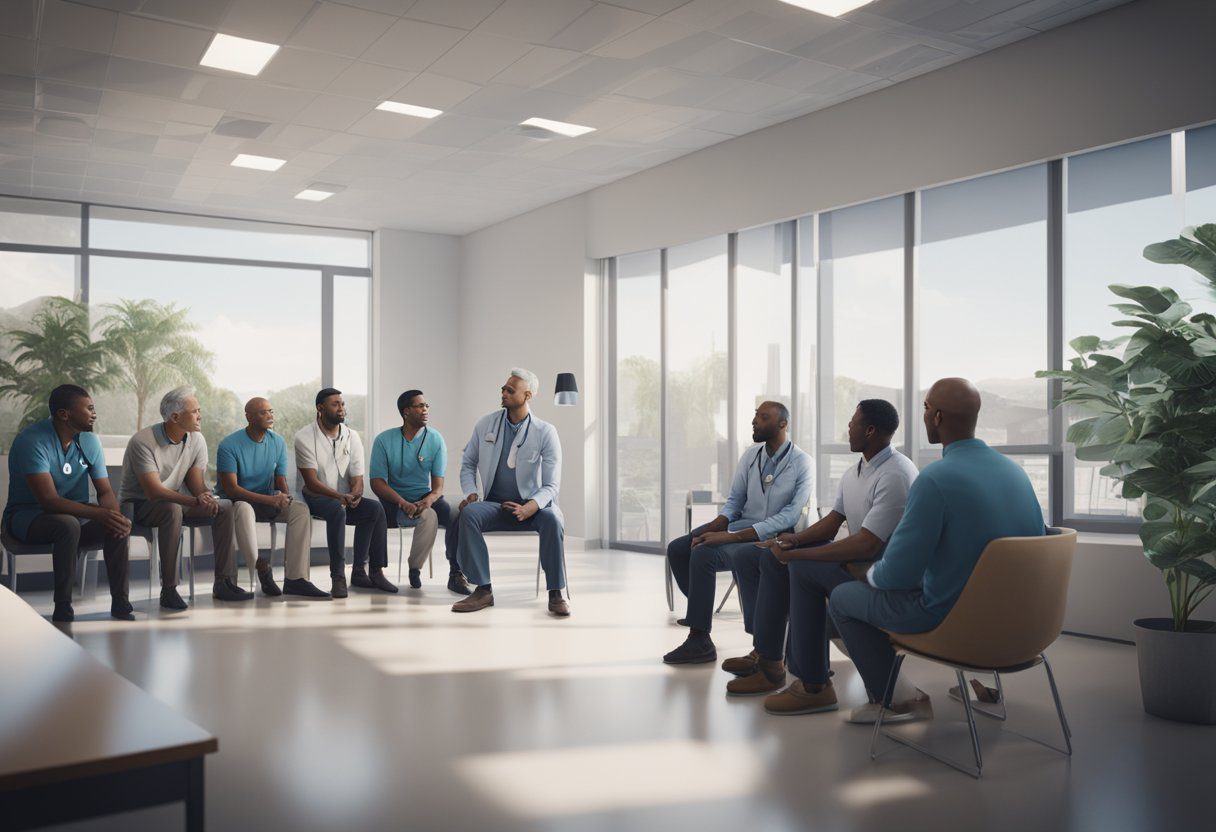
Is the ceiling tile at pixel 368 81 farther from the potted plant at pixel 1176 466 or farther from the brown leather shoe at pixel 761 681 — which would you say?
the potted plant at pixel 1176 466

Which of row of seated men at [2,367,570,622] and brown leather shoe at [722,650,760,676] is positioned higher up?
row of seated men at [2,367,570,622]

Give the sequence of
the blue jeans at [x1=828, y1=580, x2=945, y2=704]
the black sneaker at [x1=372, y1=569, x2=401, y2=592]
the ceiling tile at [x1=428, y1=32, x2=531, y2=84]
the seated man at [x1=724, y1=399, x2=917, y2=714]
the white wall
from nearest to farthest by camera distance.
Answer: the blue jeans at [x1=828, y1=580, x2=945, y2=704] < the seated man at [x1=724, y1=399, x2=917, y2=714] < the white wall < the ceiling tile at [x1=428, y1=32, x2=531, y2=84] < the black sneaker at [x1=372, y1=569, x2=401, y2=592]

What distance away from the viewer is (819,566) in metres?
3.65

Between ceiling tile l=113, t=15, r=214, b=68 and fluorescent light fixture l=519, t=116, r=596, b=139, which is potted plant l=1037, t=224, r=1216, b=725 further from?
ceiling tile l=113, t=15, r=214, b=68

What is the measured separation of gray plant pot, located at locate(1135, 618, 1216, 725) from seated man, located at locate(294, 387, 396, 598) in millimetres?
4603

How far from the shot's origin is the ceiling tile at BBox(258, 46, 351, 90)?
19.3 feet

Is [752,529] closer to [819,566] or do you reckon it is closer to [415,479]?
[819,566]

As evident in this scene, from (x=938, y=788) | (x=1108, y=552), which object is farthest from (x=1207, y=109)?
(x=938, y=788)

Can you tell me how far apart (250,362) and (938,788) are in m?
9.49

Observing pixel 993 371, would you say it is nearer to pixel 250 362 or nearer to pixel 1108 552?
pixel 1108 552

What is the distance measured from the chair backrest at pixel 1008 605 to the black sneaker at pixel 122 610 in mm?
4565

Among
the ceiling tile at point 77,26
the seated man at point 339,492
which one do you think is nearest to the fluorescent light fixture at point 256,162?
the ceiling tile at point 77,26

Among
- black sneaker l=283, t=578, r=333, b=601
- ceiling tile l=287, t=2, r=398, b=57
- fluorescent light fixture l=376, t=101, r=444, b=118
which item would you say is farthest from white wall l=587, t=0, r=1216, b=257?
black sneaker l=283, t=578, r=333, b=601

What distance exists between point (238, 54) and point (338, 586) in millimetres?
3436
